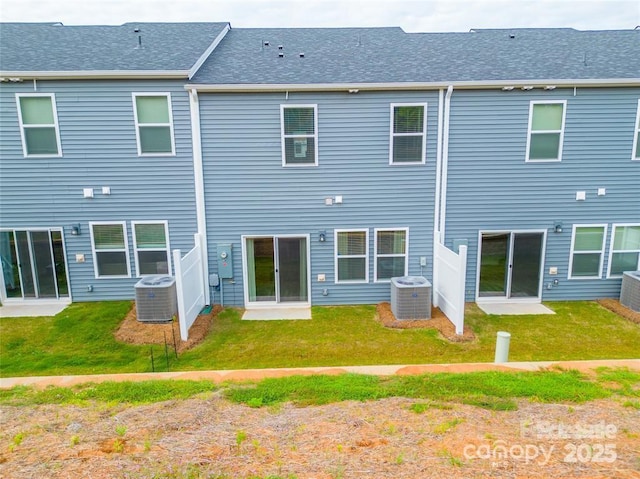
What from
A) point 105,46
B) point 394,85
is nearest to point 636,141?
point 394,85

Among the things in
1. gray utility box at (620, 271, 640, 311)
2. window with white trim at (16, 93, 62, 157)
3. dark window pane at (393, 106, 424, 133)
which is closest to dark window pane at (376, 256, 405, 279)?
dark window pane at (393, 106, 424, 133)

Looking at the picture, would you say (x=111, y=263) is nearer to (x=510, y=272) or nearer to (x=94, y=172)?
(x=94, y=172)

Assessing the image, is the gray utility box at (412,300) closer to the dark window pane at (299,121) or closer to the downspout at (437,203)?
the downspout at (437,203)

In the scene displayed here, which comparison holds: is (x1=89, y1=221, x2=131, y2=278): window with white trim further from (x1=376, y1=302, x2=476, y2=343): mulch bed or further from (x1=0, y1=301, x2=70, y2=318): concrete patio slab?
(x1=376, y1=302, x2=476, y2=343): mulch bed

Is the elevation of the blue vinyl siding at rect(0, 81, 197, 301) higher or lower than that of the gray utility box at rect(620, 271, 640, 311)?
higher

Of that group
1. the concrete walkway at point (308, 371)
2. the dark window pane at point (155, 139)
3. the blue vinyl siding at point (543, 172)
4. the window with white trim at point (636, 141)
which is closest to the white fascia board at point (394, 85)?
the blue vinyl siding at point (543, 172)
